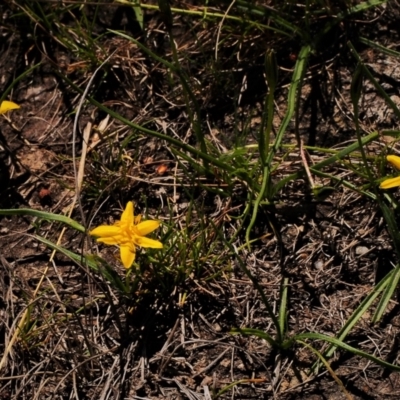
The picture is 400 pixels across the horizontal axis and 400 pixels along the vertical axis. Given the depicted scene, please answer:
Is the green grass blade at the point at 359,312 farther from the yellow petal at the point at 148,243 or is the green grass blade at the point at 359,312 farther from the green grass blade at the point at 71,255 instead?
the green grass blade at the point at 71,255

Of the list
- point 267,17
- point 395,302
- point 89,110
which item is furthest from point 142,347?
point 267,17

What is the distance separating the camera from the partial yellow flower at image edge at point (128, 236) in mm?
2059

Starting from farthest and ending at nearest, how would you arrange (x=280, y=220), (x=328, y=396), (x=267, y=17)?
(x=267, y=17), (x=280, y=220), (x=328, y=396)

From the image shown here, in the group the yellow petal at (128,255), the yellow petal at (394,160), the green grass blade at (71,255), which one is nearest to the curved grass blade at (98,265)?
the green grass blade at (71,255)

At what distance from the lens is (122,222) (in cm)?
212

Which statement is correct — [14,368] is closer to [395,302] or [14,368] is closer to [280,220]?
[280,220]

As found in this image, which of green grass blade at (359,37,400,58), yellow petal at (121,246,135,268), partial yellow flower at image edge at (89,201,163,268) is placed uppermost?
green grass blade at (359,37,400,58)

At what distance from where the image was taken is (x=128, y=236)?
6.87ft

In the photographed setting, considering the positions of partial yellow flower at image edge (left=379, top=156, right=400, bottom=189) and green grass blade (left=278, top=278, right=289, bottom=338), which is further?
green grass blade (left=278, top=278, right=289, bottom=338)

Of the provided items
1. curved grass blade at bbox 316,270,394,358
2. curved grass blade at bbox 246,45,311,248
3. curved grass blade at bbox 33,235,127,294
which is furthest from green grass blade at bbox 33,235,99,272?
curved grass blade at bbox 316,270,394,358

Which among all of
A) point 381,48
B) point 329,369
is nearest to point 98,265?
point 329,369

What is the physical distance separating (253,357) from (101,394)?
0.48 m

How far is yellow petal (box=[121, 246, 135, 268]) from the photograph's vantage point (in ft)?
6.73

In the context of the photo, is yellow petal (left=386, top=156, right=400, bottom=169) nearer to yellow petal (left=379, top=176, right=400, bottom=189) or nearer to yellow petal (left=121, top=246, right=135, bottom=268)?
yellow petal (left=379, top=176, right=400, bottom=189)
